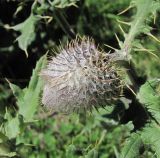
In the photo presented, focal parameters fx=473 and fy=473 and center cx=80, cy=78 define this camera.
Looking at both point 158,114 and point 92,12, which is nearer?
point 158,114

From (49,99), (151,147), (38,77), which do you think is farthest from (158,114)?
(38,77)

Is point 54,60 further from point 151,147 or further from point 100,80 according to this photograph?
point 151,147

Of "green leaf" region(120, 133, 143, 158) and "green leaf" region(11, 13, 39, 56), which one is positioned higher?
"green leaf" region(11, 13, 39, 56)

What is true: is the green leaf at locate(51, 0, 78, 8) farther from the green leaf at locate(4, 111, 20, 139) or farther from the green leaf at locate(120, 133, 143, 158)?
the green leaf at locate(120, 133, 143, 158)

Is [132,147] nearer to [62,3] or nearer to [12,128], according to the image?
[12,128]

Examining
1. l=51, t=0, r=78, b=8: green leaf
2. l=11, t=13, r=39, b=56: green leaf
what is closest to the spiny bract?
l=51, t=0, r=78, b=8: green leaf
